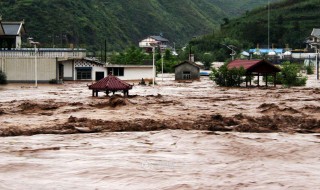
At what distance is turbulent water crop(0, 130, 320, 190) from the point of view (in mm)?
11852

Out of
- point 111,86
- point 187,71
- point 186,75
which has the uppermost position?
point 187,71

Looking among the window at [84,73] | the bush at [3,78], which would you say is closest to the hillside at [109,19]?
the window at [84,73]

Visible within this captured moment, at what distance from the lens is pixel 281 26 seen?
372 feet

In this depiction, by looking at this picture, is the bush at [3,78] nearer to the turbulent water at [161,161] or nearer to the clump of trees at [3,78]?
the clump of trees at [3,78]

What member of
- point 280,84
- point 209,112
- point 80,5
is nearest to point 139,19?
point 80,5

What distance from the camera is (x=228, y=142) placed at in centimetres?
1684

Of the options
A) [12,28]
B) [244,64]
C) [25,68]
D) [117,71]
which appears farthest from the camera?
[117,71]

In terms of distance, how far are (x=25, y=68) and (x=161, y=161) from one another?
38472mm

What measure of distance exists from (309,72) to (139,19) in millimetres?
64050

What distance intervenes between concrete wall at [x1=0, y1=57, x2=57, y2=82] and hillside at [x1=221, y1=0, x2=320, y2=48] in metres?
65.8

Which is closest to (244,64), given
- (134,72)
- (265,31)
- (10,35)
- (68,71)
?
(134,72)

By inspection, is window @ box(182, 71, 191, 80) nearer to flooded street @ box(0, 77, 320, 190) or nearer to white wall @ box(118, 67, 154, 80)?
white wall @ box(118, 67, 154, 80)

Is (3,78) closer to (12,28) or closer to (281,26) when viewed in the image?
(12,28)

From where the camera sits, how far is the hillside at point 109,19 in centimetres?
9169
